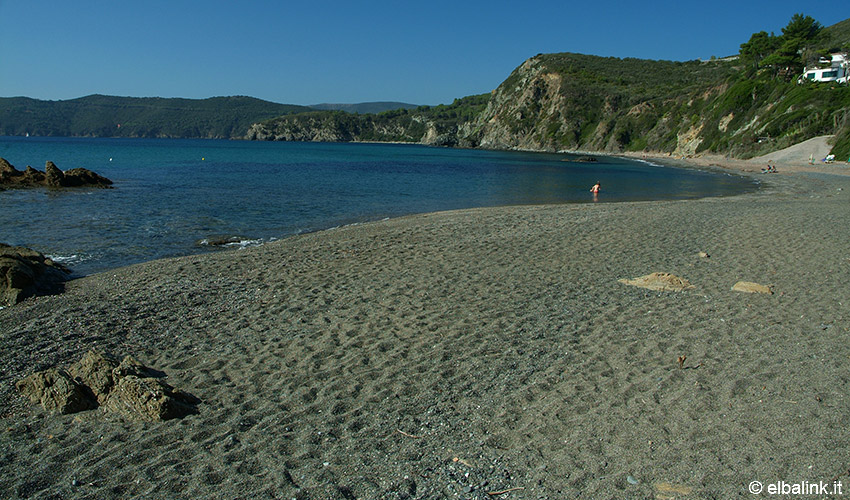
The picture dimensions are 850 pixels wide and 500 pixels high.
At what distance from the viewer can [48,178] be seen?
3164 centimetres

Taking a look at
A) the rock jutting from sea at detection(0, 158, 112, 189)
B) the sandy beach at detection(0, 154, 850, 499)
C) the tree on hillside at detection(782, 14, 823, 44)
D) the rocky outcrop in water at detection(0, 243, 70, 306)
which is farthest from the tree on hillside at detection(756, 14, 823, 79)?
the rocky outcrop in water at detection(0, 243, 70, 306)

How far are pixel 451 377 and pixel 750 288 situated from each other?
20.3ft

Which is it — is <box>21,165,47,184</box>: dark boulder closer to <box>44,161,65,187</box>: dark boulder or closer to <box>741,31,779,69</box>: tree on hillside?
<box>44,161,65,187</box>: dark boulder

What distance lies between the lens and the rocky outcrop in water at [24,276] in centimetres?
967

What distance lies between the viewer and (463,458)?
445 cm

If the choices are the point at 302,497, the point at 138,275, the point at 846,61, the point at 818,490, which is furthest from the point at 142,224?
the point at 846,61

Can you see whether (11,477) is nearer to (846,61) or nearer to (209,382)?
(209,382)

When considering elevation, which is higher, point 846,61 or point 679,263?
point 846,61

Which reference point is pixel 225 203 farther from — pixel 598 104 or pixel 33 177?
pixel 598 104

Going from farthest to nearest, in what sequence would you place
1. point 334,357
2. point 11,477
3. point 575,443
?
point 334,357, point 575,443, point 11,477

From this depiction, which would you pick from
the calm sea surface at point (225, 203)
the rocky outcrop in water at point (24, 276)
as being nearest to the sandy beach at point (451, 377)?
the rocky outcrop in water at point (24, 276)

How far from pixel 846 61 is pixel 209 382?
104151mm

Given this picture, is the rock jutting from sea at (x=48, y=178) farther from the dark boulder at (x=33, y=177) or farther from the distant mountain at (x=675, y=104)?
the distant mountain at (x=675, y=104)

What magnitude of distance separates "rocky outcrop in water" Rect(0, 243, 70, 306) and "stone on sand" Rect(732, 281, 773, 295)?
13.0 m
